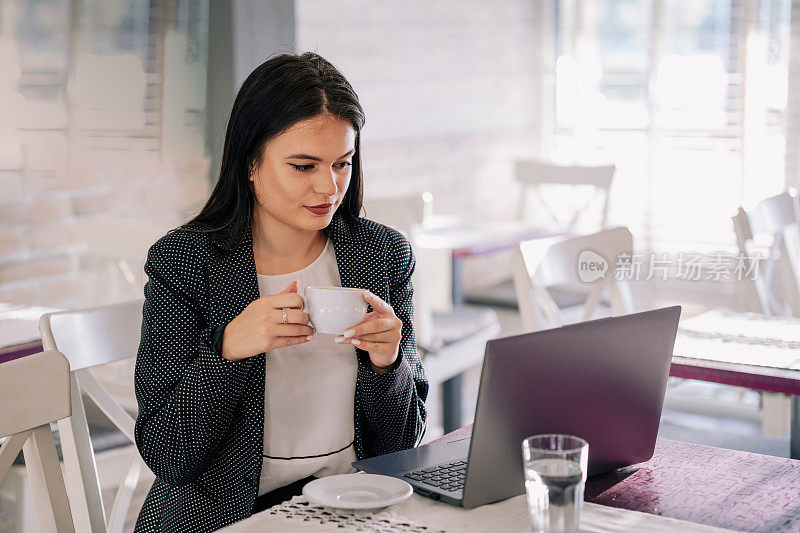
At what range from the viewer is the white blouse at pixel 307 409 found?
1.41 metres

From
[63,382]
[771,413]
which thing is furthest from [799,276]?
[63,382]

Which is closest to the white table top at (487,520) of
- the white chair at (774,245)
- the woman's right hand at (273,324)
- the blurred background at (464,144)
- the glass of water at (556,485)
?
the glass of water at (556,485)

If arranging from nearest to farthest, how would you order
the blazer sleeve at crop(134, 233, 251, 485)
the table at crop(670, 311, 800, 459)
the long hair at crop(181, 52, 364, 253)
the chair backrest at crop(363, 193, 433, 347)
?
the blazer sleeve at crop(134, 233, 251, 485) → the long hair at crop(181, 52, 364, 253) → the table at crop(670, 311, 800, 459) → the chair backrest at crop(363, 193, 433, 347)

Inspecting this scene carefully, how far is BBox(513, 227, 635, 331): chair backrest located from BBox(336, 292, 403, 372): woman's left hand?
86 centimetres

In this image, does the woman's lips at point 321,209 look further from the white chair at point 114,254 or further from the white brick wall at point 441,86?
the white brick wall at point 441,86

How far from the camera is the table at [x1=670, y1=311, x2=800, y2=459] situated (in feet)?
5.51

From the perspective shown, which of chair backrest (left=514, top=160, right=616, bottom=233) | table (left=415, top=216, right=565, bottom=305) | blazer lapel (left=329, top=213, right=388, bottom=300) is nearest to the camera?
blazer lapel (left=329, top=213, right=388, bottom=300)

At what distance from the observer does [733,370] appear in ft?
5.66

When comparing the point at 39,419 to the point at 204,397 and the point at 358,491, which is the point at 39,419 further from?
the point at 358,491

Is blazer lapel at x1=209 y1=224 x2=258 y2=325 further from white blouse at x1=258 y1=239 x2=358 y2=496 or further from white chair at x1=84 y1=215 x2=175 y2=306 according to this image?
white chair at x1=84 y1=215 x2=175 y2=306

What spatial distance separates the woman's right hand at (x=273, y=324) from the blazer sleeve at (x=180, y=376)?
0.08m

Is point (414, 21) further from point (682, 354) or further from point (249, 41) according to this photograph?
point (682, 354)

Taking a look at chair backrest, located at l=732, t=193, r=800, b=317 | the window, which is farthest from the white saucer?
the window

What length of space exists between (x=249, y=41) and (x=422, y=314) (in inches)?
39.4
